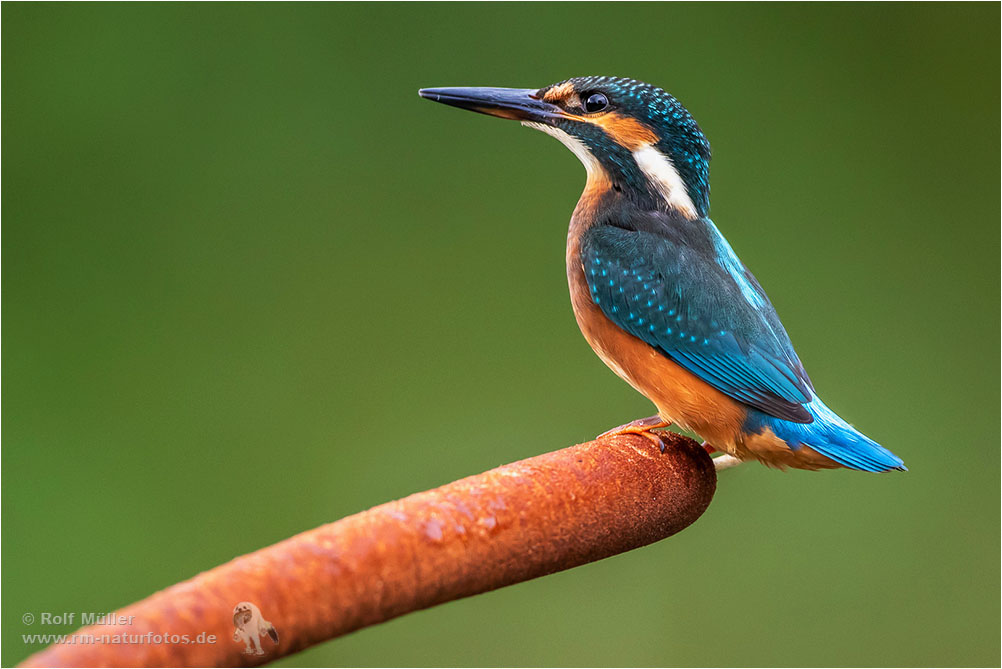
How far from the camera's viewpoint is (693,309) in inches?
65.2

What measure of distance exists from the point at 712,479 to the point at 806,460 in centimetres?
34

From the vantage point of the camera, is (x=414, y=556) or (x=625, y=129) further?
(x=625, y=129)

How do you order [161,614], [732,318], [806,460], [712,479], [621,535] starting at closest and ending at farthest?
1. [161,614]
2. [621,535]
3. [712,479]
4. [806,460]
5. [732,318]

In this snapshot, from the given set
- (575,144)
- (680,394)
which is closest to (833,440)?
(680,394)

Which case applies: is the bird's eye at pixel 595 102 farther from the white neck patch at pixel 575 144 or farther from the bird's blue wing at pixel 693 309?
the bird's blue wing at pixel 693 309

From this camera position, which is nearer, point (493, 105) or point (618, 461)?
point (618, 461)

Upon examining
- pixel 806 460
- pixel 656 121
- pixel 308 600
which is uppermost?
pixel 656 121

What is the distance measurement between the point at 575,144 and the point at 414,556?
108 centimetres

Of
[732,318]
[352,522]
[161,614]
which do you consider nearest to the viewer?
[161,614]

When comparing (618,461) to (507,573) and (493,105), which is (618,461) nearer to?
(507,573)

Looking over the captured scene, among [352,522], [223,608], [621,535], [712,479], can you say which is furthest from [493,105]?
[223,608]

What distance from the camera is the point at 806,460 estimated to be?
1560 millimetres

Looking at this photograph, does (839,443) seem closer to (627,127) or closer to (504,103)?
(627,127)

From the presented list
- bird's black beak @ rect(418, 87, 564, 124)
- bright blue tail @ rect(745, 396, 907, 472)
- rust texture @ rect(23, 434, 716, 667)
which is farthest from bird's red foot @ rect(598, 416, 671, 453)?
bird's black beak @ rect(418, 87, 564, 124)
